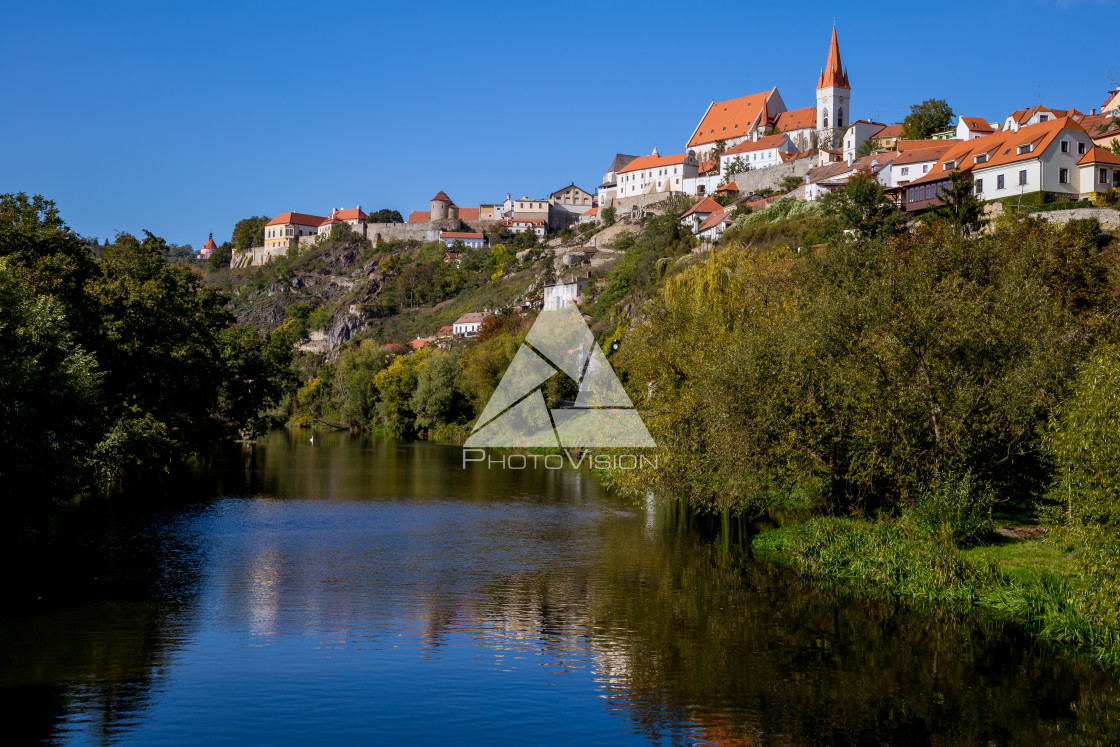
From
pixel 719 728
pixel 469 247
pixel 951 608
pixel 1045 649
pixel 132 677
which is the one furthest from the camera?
pixel 469 247

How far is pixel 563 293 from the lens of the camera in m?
104

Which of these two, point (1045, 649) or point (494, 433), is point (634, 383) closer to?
point (1045, 649)

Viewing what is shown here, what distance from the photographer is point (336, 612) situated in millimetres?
18516

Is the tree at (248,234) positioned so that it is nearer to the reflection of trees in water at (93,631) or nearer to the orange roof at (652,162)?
the orange roof at (652,162)

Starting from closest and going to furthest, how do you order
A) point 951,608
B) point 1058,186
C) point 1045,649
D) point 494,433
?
point 1045,649
point 951,608
point 1058,186
point 494,433

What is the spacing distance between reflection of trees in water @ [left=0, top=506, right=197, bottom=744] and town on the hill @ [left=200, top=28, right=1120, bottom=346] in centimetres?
4756

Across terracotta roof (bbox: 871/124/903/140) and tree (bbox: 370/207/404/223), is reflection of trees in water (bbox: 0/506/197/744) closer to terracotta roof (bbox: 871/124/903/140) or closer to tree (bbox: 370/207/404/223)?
terracotta roof (bbox: 871/124/903/140)

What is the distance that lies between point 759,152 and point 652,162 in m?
20.5

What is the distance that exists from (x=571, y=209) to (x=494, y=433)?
10468 cm

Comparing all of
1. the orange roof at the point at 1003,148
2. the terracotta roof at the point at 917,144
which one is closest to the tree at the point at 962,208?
the orange roof at the point at 1003,148

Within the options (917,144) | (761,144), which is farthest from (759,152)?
(917,144)

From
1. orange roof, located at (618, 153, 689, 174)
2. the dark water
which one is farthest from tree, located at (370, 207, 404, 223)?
the dark water

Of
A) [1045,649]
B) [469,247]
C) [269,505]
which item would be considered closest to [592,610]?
[1045,649]

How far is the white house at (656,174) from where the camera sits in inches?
4948
